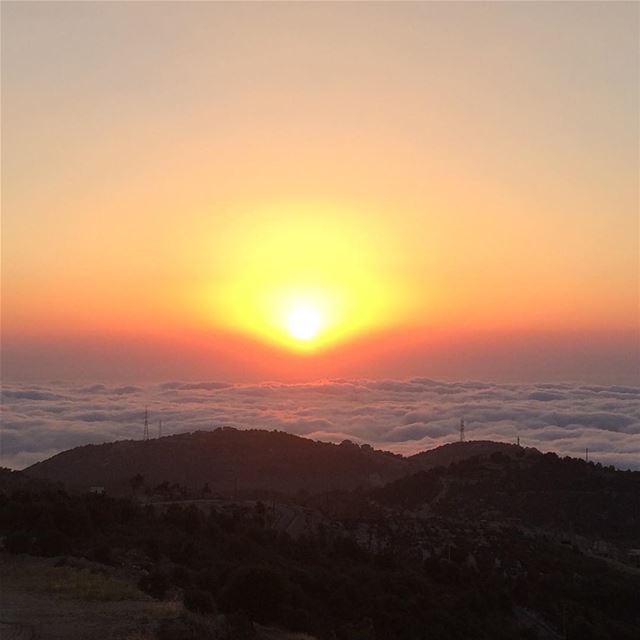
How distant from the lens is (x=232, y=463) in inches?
3907

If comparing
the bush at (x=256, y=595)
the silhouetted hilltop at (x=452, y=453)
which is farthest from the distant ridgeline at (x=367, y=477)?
the bush at (x=256, y=595)

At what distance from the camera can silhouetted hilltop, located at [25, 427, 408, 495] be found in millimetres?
94562

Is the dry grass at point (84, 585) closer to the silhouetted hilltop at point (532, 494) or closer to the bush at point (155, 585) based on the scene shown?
the bush at point (155, 585)

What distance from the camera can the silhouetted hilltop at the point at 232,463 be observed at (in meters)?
94.6

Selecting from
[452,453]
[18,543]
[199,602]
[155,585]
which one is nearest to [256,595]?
[199,602]

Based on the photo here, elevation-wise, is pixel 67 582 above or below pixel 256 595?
above

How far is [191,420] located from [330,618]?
166 metres

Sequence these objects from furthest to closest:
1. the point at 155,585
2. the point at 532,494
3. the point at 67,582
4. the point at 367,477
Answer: the point at 367,477
the point at 532,494
the point at 155,585
the point at 67,582

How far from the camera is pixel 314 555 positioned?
37469 millimetres

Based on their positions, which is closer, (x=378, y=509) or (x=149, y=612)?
(x=149, y=612)

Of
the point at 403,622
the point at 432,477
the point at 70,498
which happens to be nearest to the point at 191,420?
the point at 432,477

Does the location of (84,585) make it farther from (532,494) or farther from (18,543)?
(532,494)

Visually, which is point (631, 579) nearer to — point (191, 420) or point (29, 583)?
point (29, 583)

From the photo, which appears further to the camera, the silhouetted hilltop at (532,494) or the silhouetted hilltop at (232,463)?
the silhouetted hilltop at (232,463)
